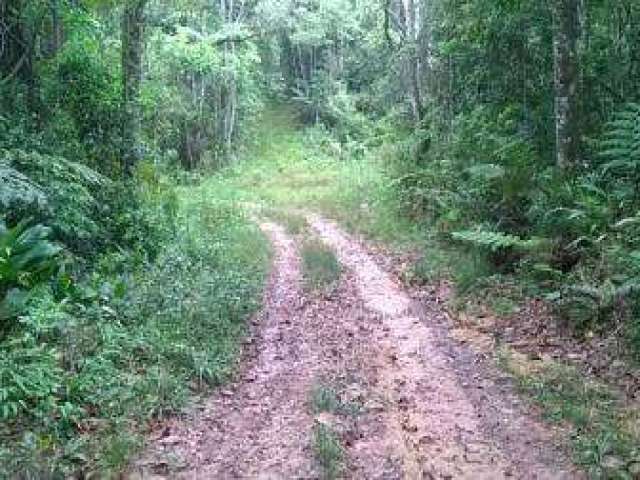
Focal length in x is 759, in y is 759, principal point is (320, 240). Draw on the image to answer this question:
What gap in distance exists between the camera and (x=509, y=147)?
13.5 m

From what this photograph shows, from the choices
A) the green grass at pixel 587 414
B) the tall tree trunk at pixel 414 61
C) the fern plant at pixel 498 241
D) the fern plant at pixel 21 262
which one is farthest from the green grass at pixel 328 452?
the tall tree trunk at pixel 414 61

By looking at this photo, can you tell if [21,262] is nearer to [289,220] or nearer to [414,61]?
[289,220]

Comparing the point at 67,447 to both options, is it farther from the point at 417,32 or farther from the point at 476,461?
the point at 417,32

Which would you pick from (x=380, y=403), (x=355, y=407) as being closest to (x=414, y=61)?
(x=380, y=403)

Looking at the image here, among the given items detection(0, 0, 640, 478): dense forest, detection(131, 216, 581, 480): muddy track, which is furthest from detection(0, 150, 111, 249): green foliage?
detection(131, 216, 581, 480): muddy track

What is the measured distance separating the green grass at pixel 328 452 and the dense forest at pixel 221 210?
1.50 m

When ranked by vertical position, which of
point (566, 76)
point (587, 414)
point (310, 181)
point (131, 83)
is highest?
point (131, 83)

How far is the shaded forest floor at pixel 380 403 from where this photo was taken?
6.02 metres

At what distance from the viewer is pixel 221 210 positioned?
19172mm

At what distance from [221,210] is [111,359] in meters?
11.7

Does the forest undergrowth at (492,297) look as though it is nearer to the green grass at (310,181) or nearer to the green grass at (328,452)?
the green grass at (310,181)

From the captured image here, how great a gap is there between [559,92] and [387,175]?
1016cm

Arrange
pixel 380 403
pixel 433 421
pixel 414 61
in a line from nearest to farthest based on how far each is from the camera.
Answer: pixel 433 421 → pixel 380 403 → pixel 414 61

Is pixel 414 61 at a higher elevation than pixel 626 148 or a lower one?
higher
